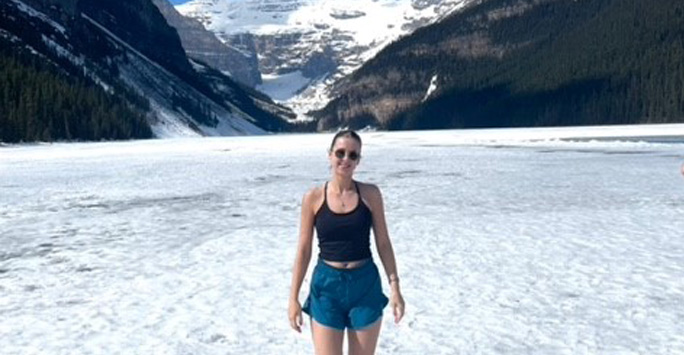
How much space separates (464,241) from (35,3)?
545ft

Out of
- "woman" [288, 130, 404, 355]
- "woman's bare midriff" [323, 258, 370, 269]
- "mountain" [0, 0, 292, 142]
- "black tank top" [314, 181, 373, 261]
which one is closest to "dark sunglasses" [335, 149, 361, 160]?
"woman" [288, 130, 404, 355]

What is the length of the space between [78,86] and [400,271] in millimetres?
120732

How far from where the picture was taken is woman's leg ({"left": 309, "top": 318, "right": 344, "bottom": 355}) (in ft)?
15.7

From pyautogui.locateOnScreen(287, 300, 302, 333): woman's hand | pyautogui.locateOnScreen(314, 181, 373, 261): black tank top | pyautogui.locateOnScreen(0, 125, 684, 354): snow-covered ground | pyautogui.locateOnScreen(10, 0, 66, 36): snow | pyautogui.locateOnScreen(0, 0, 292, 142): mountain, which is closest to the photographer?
pyautogui.locateOnScreen(314, 181, 373, 261): black tank top

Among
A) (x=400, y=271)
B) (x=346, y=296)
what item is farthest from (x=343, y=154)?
(x=400, y=271)

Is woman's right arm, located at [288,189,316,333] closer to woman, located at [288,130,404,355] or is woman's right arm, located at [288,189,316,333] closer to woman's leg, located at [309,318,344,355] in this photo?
woman, located at [288,130,404,355]

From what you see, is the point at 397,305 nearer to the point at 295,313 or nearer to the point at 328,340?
the point at 328,340

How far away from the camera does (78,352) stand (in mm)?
7066

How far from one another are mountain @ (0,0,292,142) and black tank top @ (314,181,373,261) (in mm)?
83705

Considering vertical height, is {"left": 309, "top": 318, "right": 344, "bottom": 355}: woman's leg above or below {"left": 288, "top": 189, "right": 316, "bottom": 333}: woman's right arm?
below

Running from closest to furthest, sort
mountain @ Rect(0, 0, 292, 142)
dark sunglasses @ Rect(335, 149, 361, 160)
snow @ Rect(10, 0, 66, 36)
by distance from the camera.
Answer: dark sunglasses @ Rect(335, 149, 361, 160)
mountain @ Rect(0, 0, 292, 142)
snow @ Rect(10, 0, 66, 36)

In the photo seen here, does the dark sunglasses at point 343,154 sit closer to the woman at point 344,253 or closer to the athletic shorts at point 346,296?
the woman at point 344,253

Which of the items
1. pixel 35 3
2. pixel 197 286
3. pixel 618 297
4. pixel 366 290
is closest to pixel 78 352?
pixel 197 286

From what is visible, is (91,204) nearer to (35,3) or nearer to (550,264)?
(550,264)
